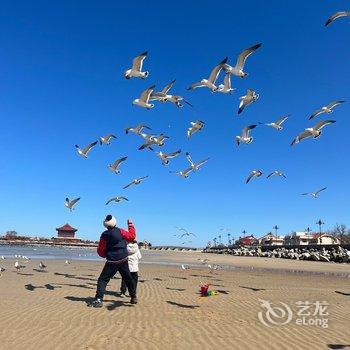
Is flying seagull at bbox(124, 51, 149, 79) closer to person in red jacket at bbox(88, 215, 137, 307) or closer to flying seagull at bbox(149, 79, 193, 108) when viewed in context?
flying seagull at bbox(149, 79, 193, 108)

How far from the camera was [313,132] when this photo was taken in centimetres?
2189

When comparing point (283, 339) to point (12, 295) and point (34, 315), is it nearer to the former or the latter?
point (34, 315)

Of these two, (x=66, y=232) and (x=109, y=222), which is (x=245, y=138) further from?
(x=66, y=232)

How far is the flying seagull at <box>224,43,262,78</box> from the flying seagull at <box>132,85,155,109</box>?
10.3ft

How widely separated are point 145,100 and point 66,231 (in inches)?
5524

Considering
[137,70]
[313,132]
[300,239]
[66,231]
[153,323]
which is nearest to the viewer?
[153,323]

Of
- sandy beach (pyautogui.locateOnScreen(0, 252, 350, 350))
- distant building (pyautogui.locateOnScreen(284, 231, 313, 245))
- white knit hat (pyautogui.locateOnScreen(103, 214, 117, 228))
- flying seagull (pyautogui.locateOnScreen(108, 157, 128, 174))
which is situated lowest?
sandy beach (pyautogui.locateOnScreen(0, 252, 350, 350))

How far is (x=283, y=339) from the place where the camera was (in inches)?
279

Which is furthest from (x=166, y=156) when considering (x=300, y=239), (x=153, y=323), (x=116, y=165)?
(x=300, y=239)

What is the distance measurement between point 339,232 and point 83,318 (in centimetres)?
15944

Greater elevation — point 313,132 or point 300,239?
point 300,239

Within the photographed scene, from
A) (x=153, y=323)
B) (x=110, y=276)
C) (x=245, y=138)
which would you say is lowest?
(x=153, y=323)

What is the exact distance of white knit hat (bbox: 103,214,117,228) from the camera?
33.0 ft

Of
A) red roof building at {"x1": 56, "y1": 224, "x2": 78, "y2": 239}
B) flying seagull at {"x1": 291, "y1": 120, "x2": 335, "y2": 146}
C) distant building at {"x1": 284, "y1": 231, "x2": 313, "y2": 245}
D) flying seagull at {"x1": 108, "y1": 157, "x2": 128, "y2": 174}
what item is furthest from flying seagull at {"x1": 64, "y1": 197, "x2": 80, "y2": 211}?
red roof building at {"x1": 56, "y1": 224, "x2": 78, "y2": 239}
